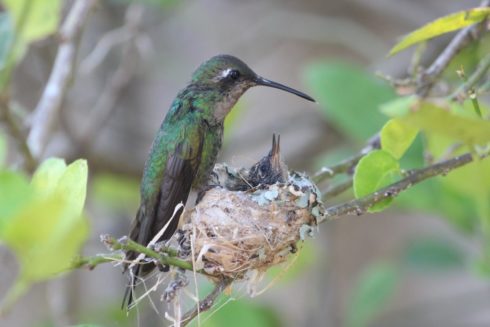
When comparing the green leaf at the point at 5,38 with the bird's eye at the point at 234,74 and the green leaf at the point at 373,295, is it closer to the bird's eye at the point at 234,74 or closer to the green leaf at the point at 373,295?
the bird's eye at the point at 234,74

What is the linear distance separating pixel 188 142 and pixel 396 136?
127 centimetres

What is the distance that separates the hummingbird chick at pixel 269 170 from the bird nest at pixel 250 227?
27 centimetres

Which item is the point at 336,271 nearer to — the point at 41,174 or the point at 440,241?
the point at 440,241

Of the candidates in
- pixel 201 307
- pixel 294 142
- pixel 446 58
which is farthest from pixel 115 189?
pixel 201 307

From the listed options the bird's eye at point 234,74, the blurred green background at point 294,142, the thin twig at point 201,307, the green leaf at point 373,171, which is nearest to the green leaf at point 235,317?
the blurred green background at point 294,142

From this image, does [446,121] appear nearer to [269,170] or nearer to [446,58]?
[446,58]

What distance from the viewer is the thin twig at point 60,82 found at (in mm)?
2592

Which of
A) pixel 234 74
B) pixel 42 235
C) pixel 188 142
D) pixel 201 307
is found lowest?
pixel 201 307

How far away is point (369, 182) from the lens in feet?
5.36

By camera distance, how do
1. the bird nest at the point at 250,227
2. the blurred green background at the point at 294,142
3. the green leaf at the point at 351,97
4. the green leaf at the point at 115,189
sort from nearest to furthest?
the bird nest at the point at 250,227
the green leaf at the point at 351,97
the blurred green background at the point at 294,142
the green leaf at the point at 115,189

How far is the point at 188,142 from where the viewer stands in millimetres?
2738

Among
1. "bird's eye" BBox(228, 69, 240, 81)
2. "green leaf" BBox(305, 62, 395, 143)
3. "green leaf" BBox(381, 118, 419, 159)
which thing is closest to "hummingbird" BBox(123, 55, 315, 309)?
"bird's eye" BBox(228, 69, 240, 81)

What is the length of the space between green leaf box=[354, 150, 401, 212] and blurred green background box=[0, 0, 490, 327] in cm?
98

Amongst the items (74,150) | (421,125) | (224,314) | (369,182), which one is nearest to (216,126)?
(224,314)
